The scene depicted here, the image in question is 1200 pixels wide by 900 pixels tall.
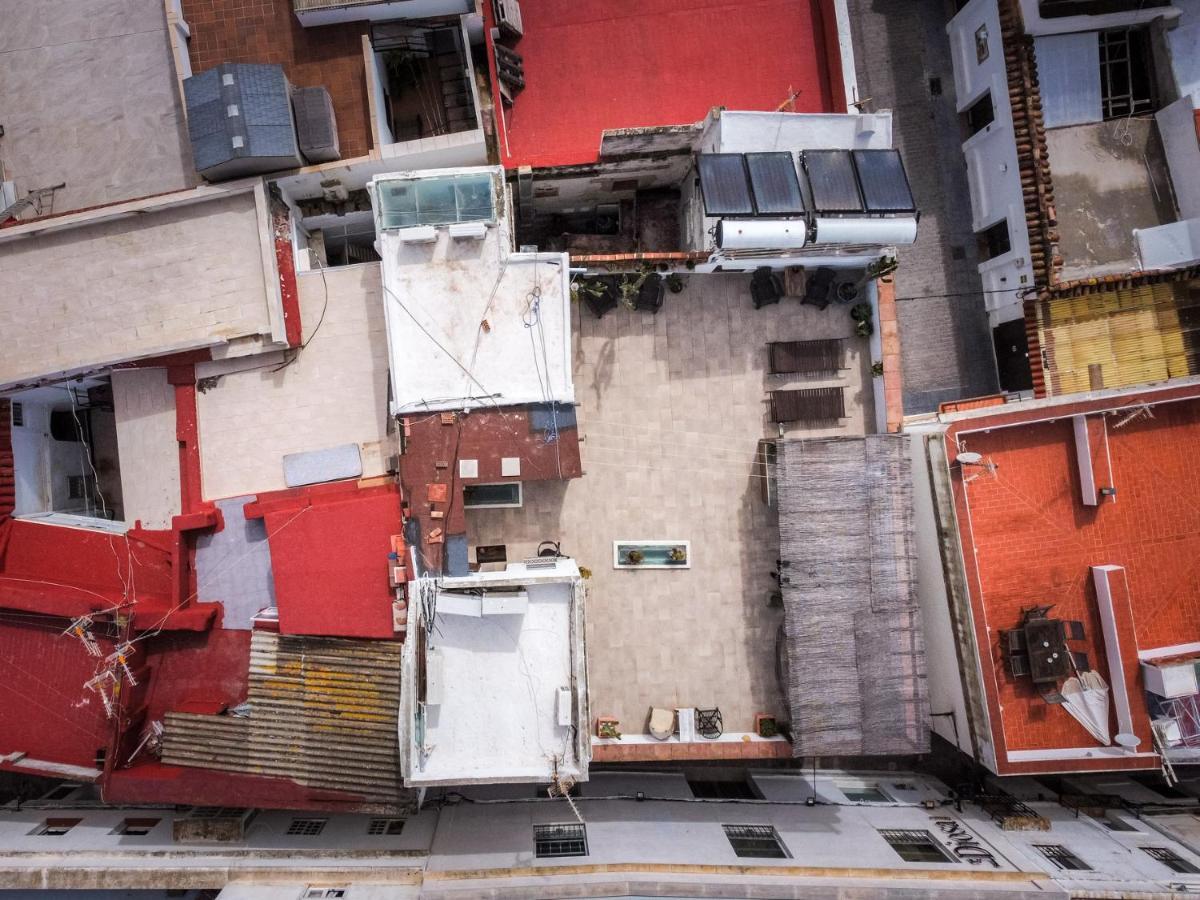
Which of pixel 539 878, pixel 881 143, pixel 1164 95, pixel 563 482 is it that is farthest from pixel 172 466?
pixel 1164 95

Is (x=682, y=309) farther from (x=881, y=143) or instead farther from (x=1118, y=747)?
(x=1118, y=747)

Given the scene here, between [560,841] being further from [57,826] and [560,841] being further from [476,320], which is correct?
[476,320]

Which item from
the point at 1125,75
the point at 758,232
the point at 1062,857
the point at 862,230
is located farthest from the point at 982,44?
the point at 1062,857

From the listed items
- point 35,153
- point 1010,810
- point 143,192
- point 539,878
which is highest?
point 35,153

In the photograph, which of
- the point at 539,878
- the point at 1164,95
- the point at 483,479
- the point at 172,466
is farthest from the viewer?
the point at 1164,95

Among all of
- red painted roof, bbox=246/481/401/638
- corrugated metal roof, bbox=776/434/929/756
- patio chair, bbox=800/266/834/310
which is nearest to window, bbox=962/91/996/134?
patio chair, bbox=800/266/834/310

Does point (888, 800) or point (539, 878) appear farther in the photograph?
point (888, 800)

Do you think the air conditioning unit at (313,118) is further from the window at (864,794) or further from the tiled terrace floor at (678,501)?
the window at (864,794)
